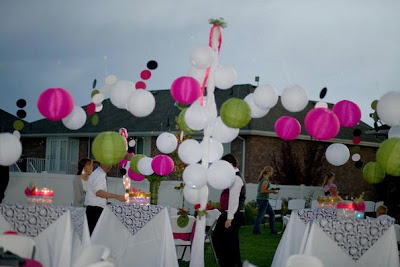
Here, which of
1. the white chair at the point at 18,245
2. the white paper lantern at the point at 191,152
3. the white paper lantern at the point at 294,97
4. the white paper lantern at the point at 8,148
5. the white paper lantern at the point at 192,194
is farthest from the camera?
the white paper lantern at the point at 294,97

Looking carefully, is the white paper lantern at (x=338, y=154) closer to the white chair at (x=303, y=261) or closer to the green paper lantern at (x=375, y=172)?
the green paper lantern at (x=375, y=172)

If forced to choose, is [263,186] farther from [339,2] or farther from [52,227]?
[52,227]

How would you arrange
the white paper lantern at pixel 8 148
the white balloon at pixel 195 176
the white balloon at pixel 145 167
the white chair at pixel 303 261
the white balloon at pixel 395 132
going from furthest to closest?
1. the white balloon at pixel 145 167
2. the white balloon at pixel 395 132
3. the white balloon at pixel 195 176
4. the white paper lantern at pixel 8 148
5. the white chair at pixel 303 261

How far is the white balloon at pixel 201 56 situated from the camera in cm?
842

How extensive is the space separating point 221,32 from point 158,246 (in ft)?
10.5

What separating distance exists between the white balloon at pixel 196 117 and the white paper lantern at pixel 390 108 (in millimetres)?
2436

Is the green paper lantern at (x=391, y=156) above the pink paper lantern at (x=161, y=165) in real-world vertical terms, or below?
above

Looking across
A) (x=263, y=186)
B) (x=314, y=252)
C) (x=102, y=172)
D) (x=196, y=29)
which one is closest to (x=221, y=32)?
(x=196, y=29)

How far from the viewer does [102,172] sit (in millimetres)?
9492

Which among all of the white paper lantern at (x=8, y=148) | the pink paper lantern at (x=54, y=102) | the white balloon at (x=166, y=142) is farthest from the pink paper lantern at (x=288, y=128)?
the white paper lantern at (x=8, y=148)
